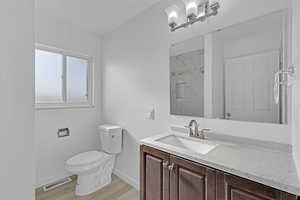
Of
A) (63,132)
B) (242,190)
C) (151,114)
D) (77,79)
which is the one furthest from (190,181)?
(77,79)

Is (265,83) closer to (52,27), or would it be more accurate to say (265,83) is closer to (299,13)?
(299,13)

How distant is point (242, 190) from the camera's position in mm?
839

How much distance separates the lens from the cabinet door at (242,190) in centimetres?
75

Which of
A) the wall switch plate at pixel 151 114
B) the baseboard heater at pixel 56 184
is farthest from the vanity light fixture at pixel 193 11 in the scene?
the baseboard heater at pixel 56 184

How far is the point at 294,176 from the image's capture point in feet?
2.52

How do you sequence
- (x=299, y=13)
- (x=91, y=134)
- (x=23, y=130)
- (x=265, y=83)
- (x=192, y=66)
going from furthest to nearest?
(x=91, y=134)
(x=192, y=66)
(x=265, y=83)
(x=299, y=13)
(x=23, y=130)

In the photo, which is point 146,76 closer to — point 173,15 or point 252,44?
point 173,15

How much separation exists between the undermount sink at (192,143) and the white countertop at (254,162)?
0.30 ft

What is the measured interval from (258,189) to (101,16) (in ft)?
7.95

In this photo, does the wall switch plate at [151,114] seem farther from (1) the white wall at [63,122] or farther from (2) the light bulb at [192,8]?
(1) the white wall at [63,122]

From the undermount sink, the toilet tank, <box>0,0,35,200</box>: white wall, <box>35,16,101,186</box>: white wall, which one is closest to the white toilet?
the toilet tank

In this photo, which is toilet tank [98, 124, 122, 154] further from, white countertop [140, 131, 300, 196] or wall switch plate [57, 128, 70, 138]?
white countertop [140, 131, 300, 196]

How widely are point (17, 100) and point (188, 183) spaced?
1074 mm

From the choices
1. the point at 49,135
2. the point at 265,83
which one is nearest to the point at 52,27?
the point at 49,135
